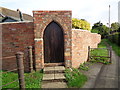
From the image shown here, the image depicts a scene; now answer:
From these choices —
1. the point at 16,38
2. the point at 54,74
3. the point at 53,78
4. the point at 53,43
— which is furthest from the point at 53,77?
the point at 16,38

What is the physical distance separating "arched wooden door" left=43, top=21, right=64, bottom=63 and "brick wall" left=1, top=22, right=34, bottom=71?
31.4 inches

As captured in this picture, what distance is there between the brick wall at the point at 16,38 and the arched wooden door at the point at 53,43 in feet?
2.61

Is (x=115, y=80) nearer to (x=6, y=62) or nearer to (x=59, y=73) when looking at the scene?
(x=59, y=73)

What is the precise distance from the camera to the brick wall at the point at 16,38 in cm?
471

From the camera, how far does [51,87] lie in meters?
3.38

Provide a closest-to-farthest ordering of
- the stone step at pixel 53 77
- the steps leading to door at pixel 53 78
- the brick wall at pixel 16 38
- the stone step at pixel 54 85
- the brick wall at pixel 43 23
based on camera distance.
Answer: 1. the stone step at pixel 54 85
2. the steps leading to door at pixel 53 78
3. the stone step at pixel 53 77
4. the brick wall at pixel 43 23
5. the brick wall at pixel 16 38

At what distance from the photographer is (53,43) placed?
4809 millimetres

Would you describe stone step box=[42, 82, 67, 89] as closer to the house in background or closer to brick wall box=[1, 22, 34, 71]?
brick wall box=[1, 22, 34, 71]

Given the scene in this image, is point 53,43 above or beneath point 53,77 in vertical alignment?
above

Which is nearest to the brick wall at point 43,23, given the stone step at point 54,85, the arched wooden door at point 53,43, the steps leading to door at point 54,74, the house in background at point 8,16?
the arched wooden door at point 53,43

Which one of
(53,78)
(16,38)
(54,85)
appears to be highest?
(16,38)

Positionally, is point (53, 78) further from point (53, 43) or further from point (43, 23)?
point (43, 23)

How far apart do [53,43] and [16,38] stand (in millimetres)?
2009

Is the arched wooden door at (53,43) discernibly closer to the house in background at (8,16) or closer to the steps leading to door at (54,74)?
the steps leading to door at (54,74)
